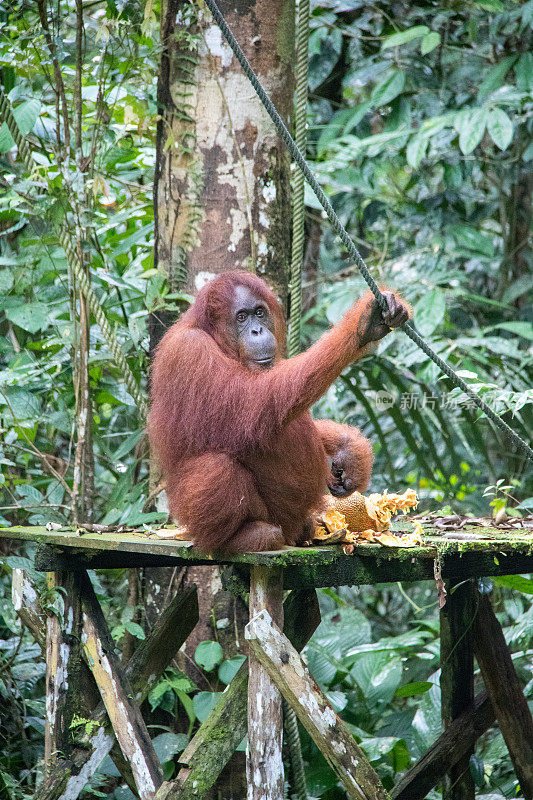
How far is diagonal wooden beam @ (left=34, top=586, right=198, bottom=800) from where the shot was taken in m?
3.06

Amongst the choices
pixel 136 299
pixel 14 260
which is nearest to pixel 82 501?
pixel 136 299

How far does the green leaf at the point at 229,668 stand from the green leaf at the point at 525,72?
3.57 meters

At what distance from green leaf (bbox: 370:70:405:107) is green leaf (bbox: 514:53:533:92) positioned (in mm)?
667

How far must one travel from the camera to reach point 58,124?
3.80 meters

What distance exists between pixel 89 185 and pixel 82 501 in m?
1.39

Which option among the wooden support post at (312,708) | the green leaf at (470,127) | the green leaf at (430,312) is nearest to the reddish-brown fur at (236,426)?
the wooden support post at (312,708)

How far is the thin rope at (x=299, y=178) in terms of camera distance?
333 centimetres

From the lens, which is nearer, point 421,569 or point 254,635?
point 254,635

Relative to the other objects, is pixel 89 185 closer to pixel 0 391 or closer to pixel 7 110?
pixel 7 110

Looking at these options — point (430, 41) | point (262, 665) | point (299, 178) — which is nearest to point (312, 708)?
point (262, 665)

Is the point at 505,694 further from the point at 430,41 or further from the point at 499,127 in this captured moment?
the point at 430,41

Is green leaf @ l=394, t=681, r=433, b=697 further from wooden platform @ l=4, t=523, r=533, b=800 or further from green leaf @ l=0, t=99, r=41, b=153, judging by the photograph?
green leaf @ l=0, t=99, r=41, b=153

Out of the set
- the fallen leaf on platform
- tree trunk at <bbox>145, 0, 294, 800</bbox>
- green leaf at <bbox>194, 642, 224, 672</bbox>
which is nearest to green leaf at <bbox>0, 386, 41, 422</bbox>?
tree trunk at <bbox>145, 0, 294, 800</bbox>

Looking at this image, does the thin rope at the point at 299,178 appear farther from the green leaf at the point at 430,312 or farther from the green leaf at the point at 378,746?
the green leaf at the point at 378,746
